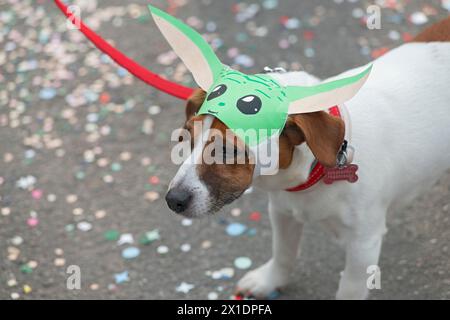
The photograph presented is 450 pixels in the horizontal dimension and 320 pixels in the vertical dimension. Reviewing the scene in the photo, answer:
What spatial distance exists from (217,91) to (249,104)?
0.37 feet

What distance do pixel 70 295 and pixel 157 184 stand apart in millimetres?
735

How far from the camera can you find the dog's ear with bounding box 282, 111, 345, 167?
1.93 meters

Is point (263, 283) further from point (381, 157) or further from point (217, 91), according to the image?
point (217, 91)

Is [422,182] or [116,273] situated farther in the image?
[116,273]

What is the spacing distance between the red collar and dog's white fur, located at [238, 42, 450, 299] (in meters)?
0.03

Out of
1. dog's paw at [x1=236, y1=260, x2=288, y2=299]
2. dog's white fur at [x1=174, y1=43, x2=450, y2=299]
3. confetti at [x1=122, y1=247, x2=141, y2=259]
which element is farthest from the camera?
confetti at [x1=122, y1=247, x2=141, y2=259]

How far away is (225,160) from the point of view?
193cm

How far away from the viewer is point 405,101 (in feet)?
7.53

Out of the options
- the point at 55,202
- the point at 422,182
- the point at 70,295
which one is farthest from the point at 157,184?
the point at 422,182

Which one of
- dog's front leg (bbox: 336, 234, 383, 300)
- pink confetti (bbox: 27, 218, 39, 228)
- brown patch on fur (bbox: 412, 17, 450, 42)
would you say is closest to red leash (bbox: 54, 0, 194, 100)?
dog's front leg (bbox: 336, 234, 383, 300)

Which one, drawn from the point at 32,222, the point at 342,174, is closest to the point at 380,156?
the point at 342,174

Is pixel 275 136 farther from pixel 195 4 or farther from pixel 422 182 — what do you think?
pixel 195 4

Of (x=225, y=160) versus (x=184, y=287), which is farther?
(x=184, y=287)

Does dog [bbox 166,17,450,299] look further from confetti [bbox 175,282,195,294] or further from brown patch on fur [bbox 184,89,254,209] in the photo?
confetti [bbox 175,282,195,294]
